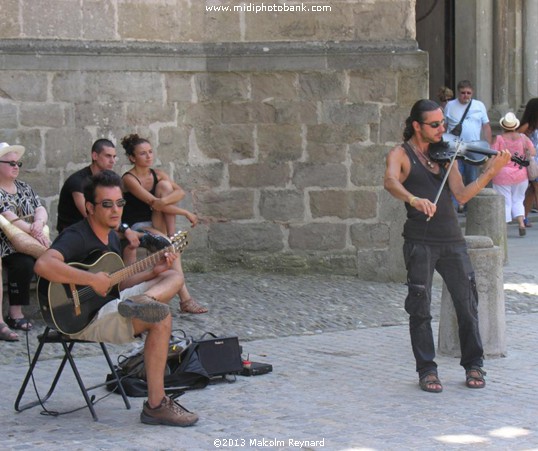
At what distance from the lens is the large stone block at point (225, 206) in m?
11.8

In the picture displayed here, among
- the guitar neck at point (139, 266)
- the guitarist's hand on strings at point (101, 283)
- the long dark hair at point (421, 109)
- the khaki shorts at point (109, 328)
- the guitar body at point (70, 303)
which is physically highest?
the long dark hair at point (421, 109)

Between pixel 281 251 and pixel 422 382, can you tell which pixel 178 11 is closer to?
pixel 281 251

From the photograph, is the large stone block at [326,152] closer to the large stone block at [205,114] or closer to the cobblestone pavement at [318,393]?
the large stone block at [205,114]

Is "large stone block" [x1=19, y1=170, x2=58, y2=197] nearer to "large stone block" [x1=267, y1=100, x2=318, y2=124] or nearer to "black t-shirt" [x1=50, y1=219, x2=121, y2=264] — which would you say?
"large stone block" [x1=267, y1=100, x2=318, y2=124]

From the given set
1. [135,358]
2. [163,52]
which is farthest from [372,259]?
[135,358]

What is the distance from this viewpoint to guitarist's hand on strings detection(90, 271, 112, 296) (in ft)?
21.9

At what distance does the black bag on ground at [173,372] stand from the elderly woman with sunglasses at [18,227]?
171 cm

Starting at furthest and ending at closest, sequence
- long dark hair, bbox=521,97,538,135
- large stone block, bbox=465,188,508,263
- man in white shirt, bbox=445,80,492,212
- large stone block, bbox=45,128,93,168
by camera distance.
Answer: long dark hair, bbox=521,97,538,135 → man in white shirt, bbox=445,80,492,212 → large stone block, bbox=465,188,508,263 → large stone block, bbox=45,128,93,168

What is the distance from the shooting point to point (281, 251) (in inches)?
462

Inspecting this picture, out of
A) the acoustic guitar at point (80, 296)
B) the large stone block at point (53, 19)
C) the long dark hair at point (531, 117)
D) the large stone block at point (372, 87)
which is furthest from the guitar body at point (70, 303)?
the long dark hair at point (531, 117)

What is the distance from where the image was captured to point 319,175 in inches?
457

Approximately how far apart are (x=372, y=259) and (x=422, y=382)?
4135 mm

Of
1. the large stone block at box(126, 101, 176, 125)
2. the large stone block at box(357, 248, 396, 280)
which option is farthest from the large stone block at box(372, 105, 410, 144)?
the large stone block at box(126, 101, 176, 125)

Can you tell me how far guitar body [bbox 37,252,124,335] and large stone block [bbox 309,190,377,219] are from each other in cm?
505
